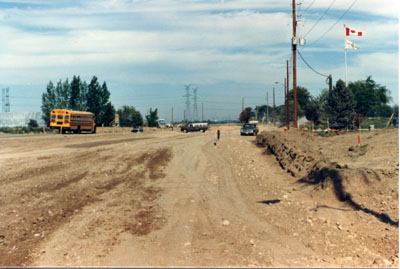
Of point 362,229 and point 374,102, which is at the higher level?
point 374,102

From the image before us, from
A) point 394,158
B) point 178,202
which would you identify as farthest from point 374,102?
point 178,202

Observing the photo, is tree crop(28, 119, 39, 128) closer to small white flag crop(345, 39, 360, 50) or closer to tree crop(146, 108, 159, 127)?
tree crop(146, 108, 159, 127)

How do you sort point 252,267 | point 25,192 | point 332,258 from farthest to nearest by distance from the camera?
1. point 25,192
2. point 332,258
3. point 252,267

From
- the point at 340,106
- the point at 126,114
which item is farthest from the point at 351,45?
the point at 126,114

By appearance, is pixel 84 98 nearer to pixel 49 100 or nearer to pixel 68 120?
pixel 49 100

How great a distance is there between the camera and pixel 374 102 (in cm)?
9206

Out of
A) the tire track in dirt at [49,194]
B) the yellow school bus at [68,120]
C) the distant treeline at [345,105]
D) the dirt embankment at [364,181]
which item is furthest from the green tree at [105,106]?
the dirt embankment at [364,181]

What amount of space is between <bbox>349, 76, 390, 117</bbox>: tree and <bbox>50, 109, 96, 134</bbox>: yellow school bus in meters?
52.5

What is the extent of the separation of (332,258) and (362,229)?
204 centimetres

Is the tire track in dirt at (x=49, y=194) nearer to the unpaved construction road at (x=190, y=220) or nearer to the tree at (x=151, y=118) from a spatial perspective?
the unpaved construction road at (x=190, y=220)

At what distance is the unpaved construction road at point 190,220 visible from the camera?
755 centimetres

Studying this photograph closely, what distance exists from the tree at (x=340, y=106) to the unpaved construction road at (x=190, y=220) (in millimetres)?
43291

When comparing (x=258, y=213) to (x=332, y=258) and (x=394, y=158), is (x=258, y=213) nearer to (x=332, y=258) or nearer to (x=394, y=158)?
(x=332, y=258)

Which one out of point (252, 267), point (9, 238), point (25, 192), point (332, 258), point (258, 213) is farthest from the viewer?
point (25, 192)
